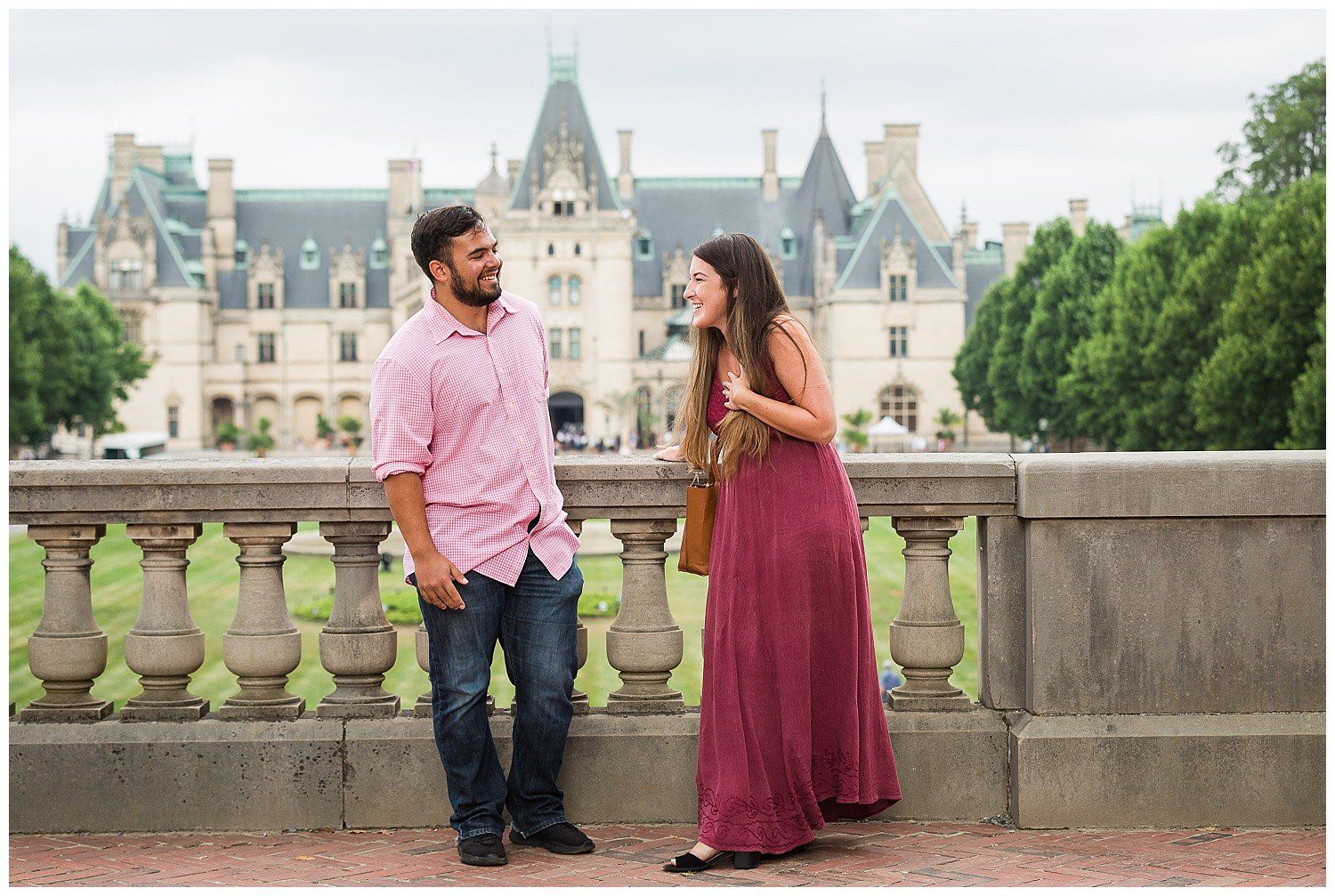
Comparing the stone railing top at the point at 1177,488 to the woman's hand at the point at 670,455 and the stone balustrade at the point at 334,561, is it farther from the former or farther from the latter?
the woman's hand at the point at 670,455

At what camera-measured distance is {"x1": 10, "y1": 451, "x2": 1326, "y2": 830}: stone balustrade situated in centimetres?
464

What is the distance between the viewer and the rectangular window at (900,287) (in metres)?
73.8

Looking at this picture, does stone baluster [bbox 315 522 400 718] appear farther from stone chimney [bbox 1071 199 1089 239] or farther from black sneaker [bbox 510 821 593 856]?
stone chimney [bbox 1071 199 1089 239]

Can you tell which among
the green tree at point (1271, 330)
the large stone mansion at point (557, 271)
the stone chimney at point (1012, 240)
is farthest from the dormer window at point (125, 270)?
the green tree at point (1271, 330)

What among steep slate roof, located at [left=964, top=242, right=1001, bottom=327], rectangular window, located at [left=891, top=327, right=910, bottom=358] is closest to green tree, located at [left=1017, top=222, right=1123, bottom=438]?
rectangular window, located at [left=891, top=327, right=910, bottom=358]

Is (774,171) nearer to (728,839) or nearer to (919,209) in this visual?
(919,209)

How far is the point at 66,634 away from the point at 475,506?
1.47 metres

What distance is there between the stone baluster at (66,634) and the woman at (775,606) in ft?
6.31

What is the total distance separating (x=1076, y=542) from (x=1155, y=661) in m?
0.45

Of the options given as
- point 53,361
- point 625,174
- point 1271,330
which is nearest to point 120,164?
point 625,174

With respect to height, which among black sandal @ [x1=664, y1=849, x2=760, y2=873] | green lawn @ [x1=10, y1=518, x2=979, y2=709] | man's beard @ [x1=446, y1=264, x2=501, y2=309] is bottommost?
green lawn @ [x1=10, y1=518, x2=979, y2=709]

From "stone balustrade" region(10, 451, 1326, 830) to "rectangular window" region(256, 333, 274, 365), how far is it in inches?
3076

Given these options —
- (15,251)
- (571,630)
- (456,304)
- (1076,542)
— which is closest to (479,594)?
(571,630)

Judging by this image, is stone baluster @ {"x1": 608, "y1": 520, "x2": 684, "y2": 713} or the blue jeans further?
stone baluster @ {"x1": 608, "y1": 520, "x2": 684, "y2": 713}
